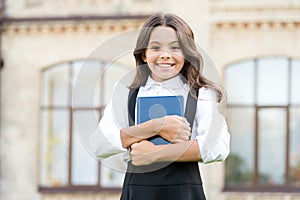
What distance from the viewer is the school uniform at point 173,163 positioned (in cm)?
333

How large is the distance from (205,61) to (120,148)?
1.86 ft

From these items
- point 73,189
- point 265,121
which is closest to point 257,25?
point 265,121

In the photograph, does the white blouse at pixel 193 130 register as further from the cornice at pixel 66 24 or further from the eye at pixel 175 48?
the cornice at pixel 66 24

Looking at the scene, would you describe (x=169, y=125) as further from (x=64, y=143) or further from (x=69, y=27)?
(x=64, y=143)

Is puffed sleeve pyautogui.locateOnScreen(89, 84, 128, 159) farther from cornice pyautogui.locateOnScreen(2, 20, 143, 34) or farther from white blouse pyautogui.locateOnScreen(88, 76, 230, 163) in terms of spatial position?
cornice pyautogui.locateOnScreen(2, 20, 143, 34)

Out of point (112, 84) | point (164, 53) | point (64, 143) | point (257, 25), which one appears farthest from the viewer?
point (64, 143)

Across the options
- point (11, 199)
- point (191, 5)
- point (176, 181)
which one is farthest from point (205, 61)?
point (11, 199)

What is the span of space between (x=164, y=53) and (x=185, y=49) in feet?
0.31

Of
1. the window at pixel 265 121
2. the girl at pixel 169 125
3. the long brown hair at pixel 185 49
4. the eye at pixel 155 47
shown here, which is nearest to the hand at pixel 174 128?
the girl at pixel 169 125

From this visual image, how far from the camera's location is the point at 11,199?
13.6m

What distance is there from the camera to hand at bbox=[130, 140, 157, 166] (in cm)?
331

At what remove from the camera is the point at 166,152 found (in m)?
3.30

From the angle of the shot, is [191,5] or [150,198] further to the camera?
[191,5]

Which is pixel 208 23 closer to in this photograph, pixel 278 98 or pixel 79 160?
pixel 278 98
